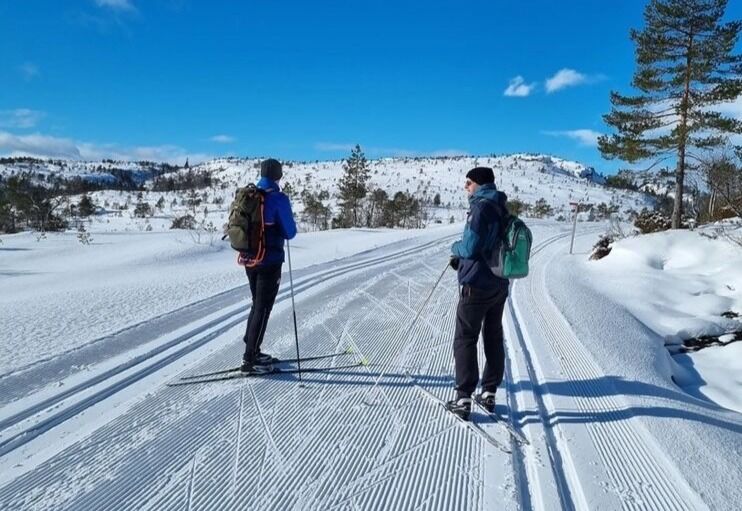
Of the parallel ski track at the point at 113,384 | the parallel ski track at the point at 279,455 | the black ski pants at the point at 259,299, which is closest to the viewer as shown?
the parallel ski track at the point at 279,455

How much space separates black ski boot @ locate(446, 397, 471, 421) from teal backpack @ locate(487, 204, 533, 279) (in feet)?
3.23

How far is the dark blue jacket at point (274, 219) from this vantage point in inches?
155

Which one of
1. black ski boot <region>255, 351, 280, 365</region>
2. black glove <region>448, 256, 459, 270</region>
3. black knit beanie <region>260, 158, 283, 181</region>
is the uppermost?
black knit beanie <region>260, 158, 283, 181</region>

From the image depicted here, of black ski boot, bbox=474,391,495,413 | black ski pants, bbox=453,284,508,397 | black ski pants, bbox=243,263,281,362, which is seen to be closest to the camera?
black ski pants, bbox=453,284,508,397

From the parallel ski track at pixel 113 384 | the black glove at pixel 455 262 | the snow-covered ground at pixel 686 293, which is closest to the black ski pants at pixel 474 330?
the black glove at pixel 455 262

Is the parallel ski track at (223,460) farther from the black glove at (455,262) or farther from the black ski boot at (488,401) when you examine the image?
the black glove at (455,262)

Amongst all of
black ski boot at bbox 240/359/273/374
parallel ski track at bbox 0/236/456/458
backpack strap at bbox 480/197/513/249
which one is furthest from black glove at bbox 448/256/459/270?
parallel ski track at bbox 0/236/456/458

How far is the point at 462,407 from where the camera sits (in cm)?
333

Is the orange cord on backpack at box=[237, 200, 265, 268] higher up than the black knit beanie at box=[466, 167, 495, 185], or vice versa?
the black knit beanie at box=[466, 167, 495, 185]

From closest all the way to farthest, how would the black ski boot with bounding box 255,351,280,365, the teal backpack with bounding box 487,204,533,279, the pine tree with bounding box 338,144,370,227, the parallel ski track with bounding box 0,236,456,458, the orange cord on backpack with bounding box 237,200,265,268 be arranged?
the parallel ski track with bounding box 0,236,456,458
the teal backpack with bounding box 487,204,533,279
the orange cord on backpack with bounding box 237,200,265,268
the black ski boot with bounding box 255,351,280,365
the pine tree with bounding box 338,144,370,227

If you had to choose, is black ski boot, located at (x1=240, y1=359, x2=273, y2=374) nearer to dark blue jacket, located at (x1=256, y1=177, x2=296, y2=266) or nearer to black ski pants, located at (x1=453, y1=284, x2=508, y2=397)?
dark blue jacket, located at (x1=256, y1=177, x2=296, y2=266)

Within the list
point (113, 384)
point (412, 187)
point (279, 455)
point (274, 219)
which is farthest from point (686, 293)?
point (412, 187)

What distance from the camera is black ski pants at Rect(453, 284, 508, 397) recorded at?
3.28 m

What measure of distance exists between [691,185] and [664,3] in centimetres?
654
